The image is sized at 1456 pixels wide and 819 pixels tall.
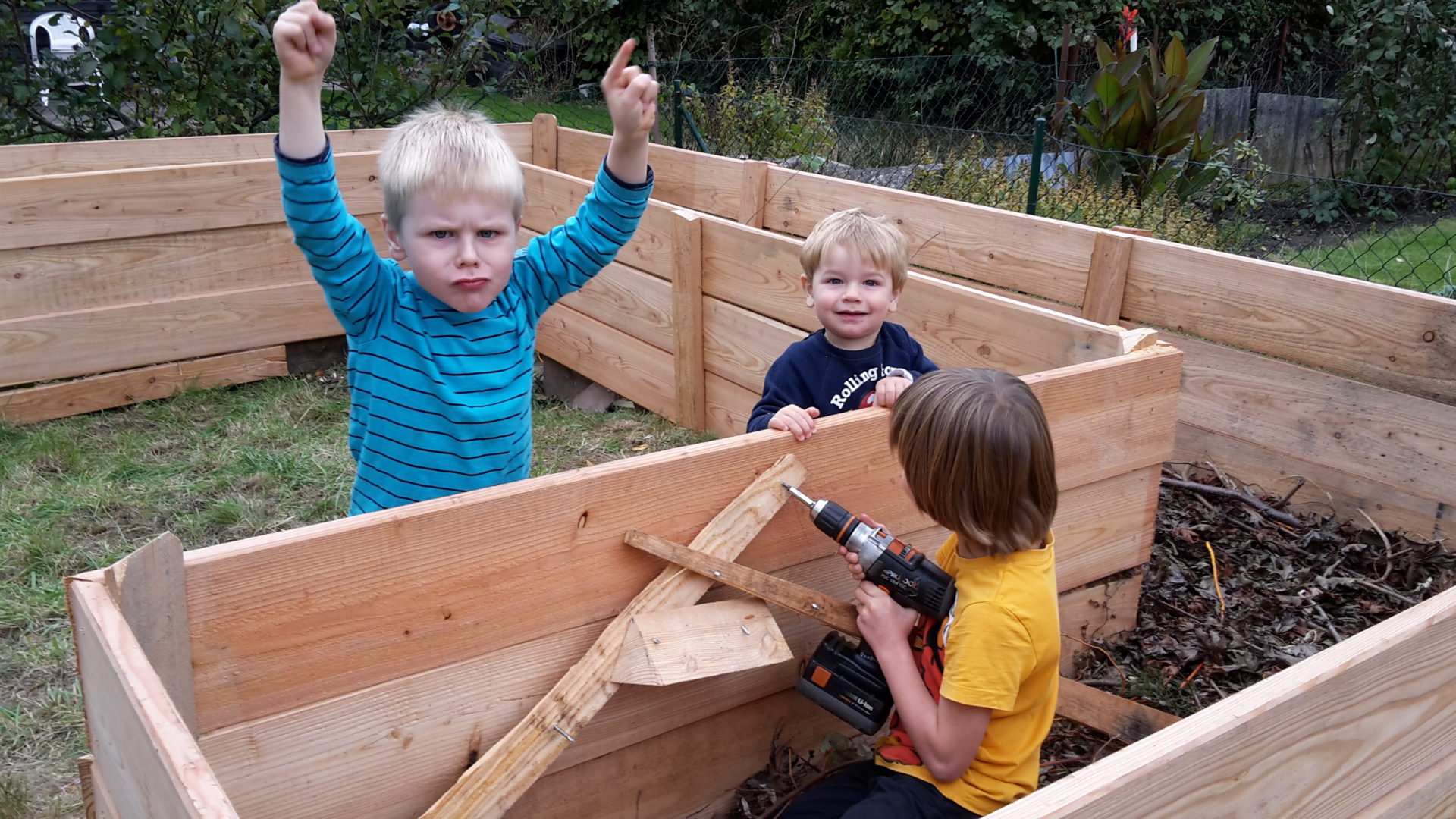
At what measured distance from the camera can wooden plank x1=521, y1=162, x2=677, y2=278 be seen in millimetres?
4871

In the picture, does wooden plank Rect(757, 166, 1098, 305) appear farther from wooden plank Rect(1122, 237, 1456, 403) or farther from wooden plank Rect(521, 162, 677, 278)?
wooden plank Rect(521, 162, 677, 278)

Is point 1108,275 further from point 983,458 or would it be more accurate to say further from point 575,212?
point 575,212

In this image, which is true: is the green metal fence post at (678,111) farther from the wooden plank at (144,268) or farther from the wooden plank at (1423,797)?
the wooden plank at (1423,797)

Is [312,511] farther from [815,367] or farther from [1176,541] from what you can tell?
[1176,541]

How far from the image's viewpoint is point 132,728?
4.23ft

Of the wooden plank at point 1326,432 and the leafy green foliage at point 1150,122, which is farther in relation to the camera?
the leafy green foliage at point 1150,122

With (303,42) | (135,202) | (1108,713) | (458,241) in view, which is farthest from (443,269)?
(135,202)

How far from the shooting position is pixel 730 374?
469 centimetres

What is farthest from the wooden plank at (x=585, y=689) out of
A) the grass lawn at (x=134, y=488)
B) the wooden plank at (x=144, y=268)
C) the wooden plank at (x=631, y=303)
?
the wooden plank at (x=144, y=268)

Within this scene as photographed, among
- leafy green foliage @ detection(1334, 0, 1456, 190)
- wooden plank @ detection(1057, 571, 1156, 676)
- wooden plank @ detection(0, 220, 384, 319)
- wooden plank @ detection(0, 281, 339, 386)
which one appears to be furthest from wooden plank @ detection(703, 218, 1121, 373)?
leafy green foliage @ detection(1334, 0, 1456, 190)

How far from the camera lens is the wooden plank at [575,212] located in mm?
4871

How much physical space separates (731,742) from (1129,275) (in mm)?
2381

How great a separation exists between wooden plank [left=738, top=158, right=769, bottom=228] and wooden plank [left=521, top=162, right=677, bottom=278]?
73cm

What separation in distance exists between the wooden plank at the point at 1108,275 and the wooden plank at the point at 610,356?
1.89 metres
